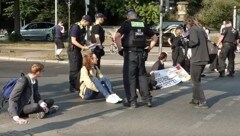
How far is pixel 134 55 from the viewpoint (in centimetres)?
977

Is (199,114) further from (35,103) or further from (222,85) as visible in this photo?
(222,85)

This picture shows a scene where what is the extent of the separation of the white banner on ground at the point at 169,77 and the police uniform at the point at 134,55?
10.1ft

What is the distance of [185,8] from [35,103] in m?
39.8

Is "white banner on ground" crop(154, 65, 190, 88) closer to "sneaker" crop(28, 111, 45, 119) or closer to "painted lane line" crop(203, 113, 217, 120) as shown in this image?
"painted lane line" crop(203, 113, 217, 120)

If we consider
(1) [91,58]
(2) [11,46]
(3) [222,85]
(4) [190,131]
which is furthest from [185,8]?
(4) [190,131]

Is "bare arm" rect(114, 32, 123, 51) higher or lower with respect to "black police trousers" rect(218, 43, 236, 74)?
higher

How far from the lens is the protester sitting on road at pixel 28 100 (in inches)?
322

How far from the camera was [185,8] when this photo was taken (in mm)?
47344

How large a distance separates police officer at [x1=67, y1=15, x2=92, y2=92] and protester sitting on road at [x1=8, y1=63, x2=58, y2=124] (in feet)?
9.10

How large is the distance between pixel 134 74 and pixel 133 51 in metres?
0.44

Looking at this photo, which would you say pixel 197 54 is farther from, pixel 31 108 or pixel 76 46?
pixel 31 108

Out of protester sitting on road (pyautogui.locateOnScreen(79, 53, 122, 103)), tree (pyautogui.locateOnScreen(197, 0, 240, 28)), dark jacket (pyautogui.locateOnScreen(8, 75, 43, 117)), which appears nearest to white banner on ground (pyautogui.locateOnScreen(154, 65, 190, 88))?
protester sitting on road (pyautogui.locateOnScreen(79, 53, 122, 103))

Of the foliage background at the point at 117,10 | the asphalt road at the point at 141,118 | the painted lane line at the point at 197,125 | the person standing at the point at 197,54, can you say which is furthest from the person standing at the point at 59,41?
the foliage background at the point at 117,10

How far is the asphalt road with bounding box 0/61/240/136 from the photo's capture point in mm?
7860
